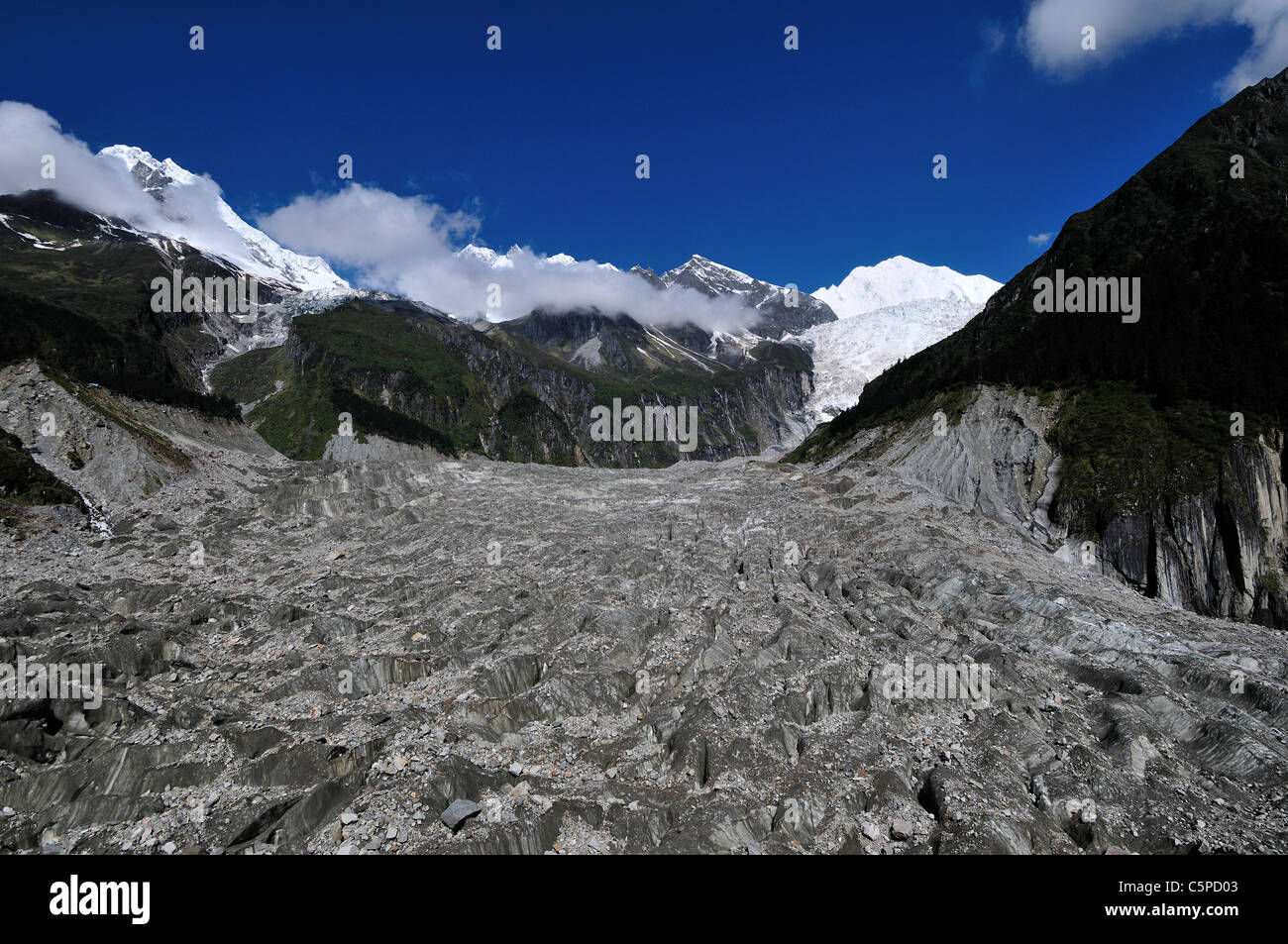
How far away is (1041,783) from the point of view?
62.3 feet

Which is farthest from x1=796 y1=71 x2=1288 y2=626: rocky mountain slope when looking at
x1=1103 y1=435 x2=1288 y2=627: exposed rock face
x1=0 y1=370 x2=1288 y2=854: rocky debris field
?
x1=0 y1=370 x2=1288 y2=854: rocky debris field

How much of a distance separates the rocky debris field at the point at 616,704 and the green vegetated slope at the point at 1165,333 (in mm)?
18261

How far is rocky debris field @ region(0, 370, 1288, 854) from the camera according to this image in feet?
55.6

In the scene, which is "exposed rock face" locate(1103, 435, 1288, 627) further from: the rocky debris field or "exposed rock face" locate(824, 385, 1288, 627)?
the rocky debris field

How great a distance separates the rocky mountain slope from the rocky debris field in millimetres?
11954

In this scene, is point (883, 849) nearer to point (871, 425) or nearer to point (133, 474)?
point (133, 474)

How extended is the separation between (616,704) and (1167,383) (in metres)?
69.8

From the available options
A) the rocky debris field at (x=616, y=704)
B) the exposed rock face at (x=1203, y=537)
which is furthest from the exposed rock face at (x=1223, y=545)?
the rocky debris field at (x=616, y=704)

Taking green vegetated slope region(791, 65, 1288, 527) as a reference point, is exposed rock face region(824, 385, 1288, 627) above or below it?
below

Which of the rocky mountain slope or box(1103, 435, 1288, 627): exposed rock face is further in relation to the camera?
the rocky mountain slope

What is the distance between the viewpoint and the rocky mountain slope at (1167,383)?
1943 inches

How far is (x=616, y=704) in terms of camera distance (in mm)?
25547
